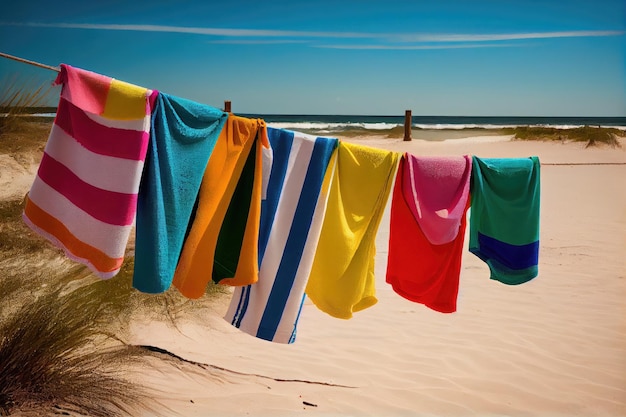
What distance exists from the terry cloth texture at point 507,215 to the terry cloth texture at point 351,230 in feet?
1.47

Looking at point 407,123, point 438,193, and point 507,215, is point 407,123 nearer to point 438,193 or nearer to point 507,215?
point 507,215

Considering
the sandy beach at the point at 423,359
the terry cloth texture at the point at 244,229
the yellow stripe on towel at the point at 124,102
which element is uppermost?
the yellow stripe on towel at the point at 124,102

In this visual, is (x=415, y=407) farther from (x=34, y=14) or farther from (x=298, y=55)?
(x=34, y=14)

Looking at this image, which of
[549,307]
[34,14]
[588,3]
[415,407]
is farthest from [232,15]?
[549,307]

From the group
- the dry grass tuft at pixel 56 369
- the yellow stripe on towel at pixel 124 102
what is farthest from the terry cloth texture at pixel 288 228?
the dry grass tuft at pixel 56 369

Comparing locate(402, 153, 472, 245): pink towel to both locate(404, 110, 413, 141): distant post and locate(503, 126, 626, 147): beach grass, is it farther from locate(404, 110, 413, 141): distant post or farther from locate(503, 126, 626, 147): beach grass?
locate(503, 126, 626, 147): beach grass

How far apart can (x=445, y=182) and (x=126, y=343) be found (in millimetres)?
1962

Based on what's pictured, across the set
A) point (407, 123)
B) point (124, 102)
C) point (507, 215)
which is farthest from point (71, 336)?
point (407, 123)

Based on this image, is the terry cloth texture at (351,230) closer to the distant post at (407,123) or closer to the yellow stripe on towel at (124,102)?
the yellow stripe on towel at (124,102)

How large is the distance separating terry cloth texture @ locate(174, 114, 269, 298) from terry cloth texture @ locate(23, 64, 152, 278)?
0.26 meters

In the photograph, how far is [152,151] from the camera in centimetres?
185

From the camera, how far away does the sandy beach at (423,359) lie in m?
A: 2.98

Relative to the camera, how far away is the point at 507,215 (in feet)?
8.09

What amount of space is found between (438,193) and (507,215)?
1.17 ft
